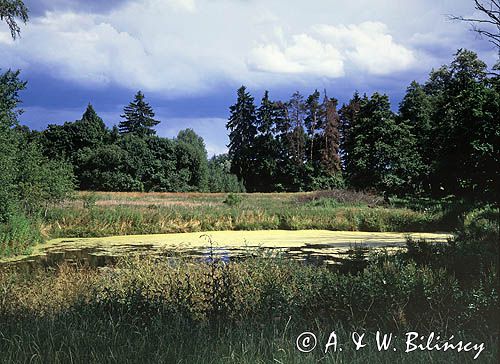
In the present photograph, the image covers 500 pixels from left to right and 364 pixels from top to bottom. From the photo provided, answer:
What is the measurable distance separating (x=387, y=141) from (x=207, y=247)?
22.5 metres

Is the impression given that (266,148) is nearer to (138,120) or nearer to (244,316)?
(138,120)

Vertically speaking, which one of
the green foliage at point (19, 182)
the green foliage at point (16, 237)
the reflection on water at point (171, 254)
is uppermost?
the green foliage at point (19, 182)

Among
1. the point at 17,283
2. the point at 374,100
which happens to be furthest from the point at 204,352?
the point at 374,100

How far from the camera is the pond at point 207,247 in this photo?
10.3 meters

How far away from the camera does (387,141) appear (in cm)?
2903

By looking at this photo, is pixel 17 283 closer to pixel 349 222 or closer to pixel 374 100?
pixel 349 222

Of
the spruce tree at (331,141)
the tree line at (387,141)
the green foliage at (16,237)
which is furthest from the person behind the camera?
the spruce tree at (331,141)

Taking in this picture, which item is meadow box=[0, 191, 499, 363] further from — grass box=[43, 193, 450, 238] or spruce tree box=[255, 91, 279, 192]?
spruce tree box=[255, 91, 279, 192]

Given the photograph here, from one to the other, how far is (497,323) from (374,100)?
28849 millimetres

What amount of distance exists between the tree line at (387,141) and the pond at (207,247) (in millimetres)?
2502

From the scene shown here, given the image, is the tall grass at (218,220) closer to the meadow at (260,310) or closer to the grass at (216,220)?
the grass at (216,220)

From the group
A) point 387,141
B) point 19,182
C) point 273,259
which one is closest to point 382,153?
point 387,141

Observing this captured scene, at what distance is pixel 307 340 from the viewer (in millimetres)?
3260

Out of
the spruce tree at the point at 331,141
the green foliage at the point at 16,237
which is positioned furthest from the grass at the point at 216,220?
the spruce tree at the point at 331,141
